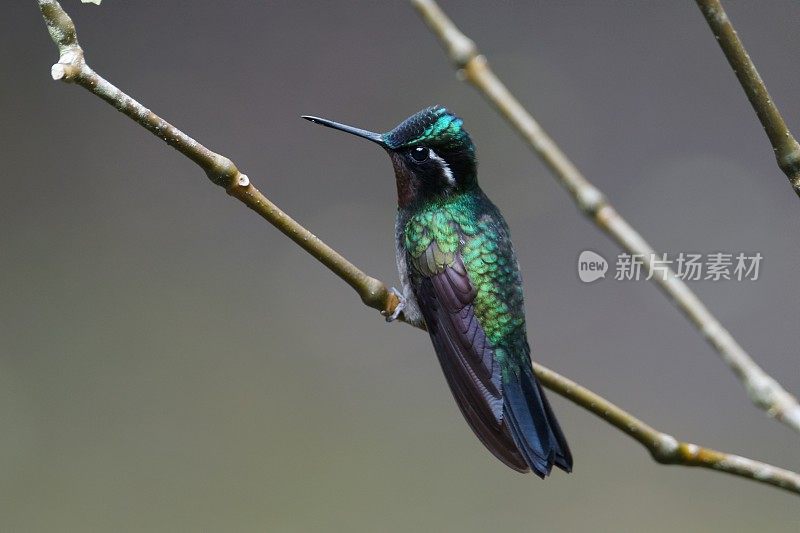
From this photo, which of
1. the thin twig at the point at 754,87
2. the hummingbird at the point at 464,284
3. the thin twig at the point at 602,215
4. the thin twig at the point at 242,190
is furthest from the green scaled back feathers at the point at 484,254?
the thin twig at the point at 602,215

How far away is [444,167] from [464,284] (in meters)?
0.10

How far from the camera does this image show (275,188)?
9.21 ft

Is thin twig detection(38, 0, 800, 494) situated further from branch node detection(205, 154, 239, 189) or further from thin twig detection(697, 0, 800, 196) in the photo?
thin twig detection(697, 0, 800, 196)

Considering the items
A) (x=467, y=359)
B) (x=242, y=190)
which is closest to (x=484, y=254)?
(x=467, y=359)

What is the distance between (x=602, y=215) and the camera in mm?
365

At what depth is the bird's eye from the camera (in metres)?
0.75

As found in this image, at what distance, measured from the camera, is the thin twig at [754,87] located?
0.47 meters

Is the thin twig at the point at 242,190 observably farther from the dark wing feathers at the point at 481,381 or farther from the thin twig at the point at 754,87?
the thin twig at the point at 754,87

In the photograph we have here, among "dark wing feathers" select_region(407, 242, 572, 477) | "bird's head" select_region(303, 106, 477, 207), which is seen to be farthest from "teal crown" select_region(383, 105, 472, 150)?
"dark wing feathers" select_region(407, 242, 572, 477)

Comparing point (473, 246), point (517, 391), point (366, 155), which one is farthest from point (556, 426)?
point (366, 155)

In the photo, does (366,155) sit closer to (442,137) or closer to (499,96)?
(442,137)

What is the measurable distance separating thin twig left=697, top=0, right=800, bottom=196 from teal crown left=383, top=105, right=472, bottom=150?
10.3 inches

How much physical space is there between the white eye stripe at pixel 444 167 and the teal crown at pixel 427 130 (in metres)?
0.02

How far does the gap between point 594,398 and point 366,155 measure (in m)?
2.20
